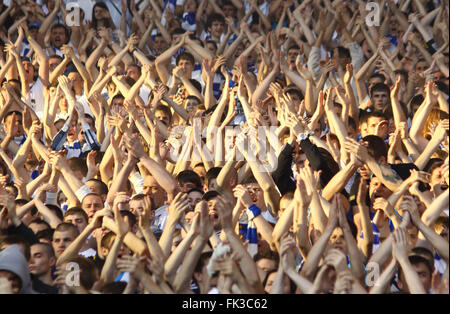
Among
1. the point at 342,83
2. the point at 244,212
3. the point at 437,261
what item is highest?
the point at 342,83

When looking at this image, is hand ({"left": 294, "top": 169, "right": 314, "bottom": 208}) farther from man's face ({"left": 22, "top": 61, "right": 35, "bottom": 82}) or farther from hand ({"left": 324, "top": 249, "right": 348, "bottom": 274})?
man's face ({"left": 22, "top": 61, "right": 35, "bottom": 82})

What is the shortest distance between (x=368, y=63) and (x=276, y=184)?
111 inches

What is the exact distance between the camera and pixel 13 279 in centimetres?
609

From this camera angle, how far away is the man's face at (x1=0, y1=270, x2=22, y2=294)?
6.08 m

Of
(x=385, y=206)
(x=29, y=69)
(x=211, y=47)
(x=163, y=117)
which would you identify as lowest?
(x=385, y=206)

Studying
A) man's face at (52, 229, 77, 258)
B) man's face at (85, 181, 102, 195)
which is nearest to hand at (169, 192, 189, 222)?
man's face at (52, 229, 77, 258)

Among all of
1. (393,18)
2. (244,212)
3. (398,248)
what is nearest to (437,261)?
(398,248)

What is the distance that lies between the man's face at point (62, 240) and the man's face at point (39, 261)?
23 centimetres

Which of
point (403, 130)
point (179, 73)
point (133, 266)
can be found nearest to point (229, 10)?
point (179, 73)

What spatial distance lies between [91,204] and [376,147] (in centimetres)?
221

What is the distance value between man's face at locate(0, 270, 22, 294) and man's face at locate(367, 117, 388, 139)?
3664 millimetres

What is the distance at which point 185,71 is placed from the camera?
1071 cm

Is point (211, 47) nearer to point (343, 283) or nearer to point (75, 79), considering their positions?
point (75, 79)
